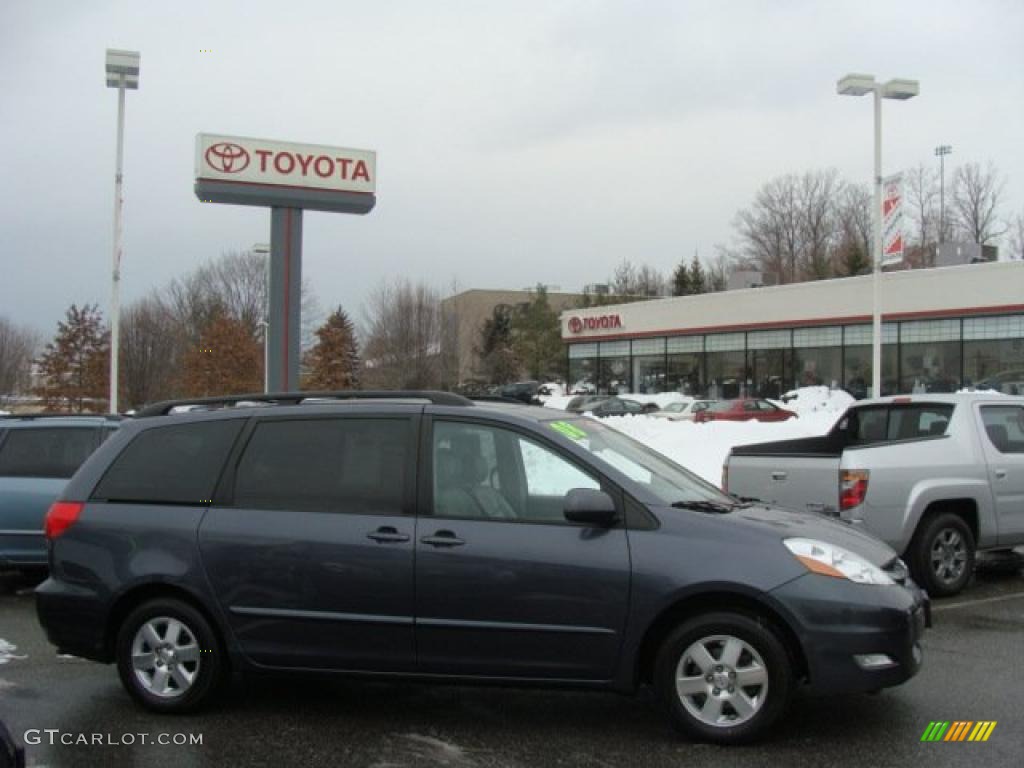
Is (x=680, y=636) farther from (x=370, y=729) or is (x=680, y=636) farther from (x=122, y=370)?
(x=122, y=370)

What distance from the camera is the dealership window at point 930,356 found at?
35.7 m

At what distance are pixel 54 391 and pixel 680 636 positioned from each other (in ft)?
127

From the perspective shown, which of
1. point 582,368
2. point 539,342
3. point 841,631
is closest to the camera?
point 841,631

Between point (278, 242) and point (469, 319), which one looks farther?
point (469, 319)

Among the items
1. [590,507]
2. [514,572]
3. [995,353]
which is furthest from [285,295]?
[995,353]

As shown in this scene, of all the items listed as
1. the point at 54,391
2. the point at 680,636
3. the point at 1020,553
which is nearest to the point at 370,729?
the point at 680,636

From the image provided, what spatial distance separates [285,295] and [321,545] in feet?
65.2

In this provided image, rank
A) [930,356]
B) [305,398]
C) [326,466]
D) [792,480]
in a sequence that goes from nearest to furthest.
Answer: [326,466] < [305,398] < [792,480] < [930,356]

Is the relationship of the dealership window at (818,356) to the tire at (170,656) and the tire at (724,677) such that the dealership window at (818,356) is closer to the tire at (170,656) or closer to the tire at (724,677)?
the tire at (724,677)

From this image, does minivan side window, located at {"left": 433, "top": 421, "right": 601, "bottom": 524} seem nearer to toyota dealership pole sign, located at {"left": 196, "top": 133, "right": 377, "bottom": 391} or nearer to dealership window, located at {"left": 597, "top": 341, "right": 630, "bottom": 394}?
toyota dealership pole sign, located at {"left": 196, "top": 133, "right": 377, "bottom": 391}

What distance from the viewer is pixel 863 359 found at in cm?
3916

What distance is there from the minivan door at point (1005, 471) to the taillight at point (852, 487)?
1375 mm

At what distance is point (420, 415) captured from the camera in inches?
203

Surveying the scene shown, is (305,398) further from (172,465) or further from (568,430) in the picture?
(568,430)
